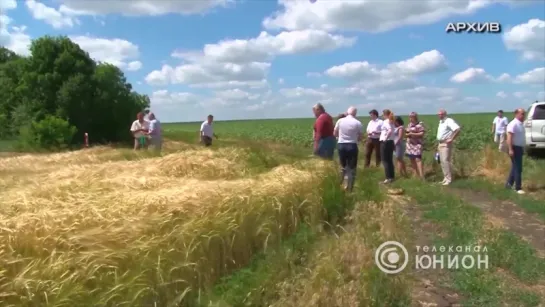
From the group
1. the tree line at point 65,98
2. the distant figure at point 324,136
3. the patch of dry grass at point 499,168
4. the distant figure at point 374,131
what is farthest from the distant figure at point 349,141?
the tree line at point 65,98

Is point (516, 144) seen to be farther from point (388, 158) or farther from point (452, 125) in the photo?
point (388, 158)

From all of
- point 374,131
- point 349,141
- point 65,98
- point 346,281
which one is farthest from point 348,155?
point 65,98

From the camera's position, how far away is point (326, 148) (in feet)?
31.9

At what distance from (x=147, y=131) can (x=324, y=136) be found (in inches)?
222

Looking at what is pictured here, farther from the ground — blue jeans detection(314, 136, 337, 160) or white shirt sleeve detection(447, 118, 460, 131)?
white shirt sleeve detection(447, 118, 460, 131)

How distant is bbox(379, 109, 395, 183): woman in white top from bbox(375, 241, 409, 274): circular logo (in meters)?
5.84

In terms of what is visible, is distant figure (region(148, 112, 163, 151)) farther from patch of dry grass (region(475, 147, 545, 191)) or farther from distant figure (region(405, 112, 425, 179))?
patch of dry grass (region(475, 147, 545, 191))

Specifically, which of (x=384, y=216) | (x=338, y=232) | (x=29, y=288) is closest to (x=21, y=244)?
(x=29, y=288)

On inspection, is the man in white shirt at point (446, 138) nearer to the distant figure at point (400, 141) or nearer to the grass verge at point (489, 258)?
the distant figure at point (400, 141)

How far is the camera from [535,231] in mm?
6645

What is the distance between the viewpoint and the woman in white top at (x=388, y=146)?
10.9 metres

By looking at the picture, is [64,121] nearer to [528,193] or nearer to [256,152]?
[256,152]

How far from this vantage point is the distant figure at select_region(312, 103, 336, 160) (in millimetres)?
9531

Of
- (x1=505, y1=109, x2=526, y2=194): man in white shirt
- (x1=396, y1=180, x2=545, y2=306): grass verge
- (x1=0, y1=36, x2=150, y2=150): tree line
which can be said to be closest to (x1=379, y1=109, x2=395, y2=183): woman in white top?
(x1=505, y1=109, x2=526, y2=194): man in white shirt
